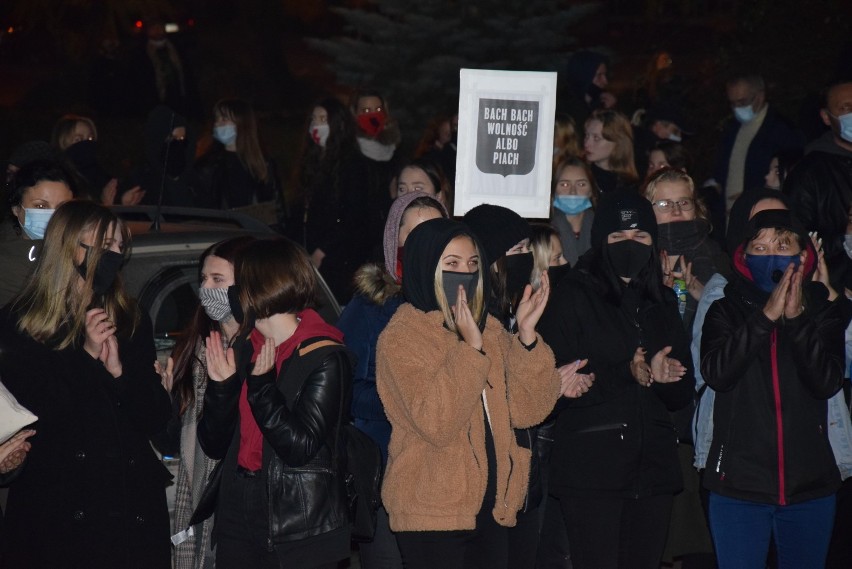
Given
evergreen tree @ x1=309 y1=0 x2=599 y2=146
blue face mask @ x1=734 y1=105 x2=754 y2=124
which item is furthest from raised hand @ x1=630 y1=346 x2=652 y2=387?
evergreen tree @ x1=309 y1=0 x2=599 y2=146

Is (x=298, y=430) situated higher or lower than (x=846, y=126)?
lower

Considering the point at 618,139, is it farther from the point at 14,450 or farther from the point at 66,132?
the point at 14,450

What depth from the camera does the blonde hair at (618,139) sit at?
9.22 m

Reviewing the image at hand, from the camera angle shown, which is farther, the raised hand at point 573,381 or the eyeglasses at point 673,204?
the eyeglasses at point 673,204

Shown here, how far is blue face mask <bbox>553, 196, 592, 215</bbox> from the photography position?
8.29 meters

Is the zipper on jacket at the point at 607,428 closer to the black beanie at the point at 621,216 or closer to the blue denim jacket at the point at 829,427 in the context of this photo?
the blue denim jacket at the point at 829,427

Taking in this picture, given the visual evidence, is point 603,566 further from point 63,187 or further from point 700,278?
point 63,187

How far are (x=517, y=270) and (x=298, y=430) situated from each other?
1877 mm

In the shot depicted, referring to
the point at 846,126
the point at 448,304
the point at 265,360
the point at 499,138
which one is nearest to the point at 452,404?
the point at 448,304

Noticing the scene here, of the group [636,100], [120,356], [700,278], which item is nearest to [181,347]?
[120,356]

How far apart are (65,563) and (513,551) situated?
1.93 meters

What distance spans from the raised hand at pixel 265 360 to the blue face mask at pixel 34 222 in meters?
1.93

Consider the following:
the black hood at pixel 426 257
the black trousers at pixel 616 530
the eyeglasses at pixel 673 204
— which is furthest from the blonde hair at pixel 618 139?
the black hood at pixel 426 257

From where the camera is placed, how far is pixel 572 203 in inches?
326
